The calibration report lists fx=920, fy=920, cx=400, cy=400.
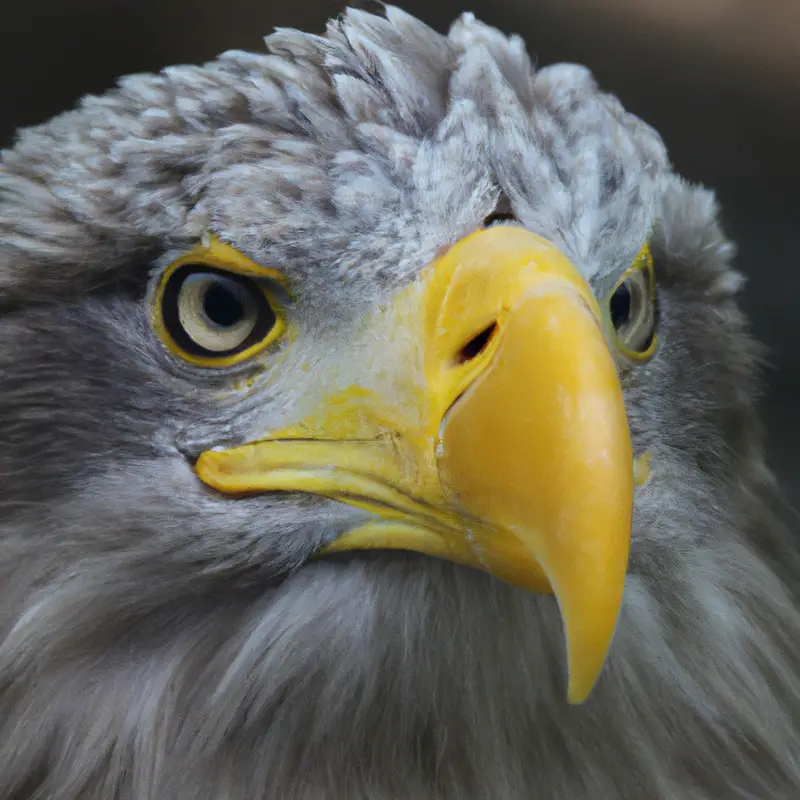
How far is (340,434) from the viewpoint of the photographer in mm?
615

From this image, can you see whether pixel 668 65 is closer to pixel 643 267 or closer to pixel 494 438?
pixel 643 267

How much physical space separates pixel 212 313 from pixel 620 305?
1.03 ft

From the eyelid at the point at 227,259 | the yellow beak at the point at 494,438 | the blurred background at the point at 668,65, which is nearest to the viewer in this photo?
the yellow beak at the point at 494,438

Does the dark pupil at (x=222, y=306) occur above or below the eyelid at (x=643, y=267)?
below

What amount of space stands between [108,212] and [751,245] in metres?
0.63

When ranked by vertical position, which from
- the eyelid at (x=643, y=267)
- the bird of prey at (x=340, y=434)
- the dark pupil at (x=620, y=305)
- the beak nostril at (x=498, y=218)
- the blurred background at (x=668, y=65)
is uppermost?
the blurred background at (x=668, y=65)

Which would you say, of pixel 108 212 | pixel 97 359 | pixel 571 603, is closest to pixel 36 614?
pixel 97 359

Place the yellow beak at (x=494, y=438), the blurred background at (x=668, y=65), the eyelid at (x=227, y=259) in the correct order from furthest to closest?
the blurred background at (x=668, y=65) < the eyelid at (x=227, y=259) < the yellow beak at (x=494, y=438)

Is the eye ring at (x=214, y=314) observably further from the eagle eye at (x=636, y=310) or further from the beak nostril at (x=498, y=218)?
the eagle eye at (x=636, y=310)

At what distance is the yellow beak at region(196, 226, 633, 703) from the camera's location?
0.51m

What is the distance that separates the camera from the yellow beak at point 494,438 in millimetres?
515

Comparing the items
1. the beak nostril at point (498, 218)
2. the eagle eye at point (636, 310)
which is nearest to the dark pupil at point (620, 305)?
the eagle eye at point (636, 310)

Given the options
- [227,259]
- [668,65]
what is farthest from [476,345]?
[668,65]

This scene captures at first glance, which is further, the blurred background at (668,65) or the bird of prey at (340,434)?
the blurred background at (668,65)
